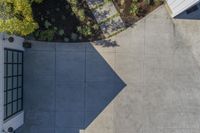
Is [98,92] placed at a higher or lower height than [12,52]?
lower

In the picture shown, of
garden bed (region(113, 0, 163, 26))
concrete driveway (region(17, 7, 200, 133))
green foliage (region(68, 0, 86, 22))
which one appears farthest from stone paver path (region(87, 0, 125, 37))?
green foliage (region(68, 0, 86, 22))

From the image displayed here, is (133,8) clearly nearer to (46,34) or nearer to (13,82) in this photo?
(46,34)

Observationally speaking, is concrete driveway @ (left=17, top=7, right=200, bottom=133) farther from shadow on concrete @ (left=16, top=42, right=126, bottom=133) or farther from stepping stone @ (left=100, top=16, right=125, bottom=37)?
stepping stone @ (left=100, top=16, right=125, bottom=37)

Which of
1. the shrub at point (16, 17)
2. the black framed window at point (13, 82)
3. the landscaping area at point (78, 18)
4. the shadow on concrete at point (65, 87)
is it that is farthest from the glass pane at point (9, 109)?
the landscaping area at point (78, 18)

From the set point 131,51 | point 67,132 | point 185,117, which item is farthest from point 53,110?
point 185,117

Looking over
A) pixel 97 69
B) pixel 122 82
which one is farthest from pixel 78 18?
pixel 122 82

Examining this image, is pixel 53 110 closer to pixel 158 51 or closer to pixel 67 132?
pixel 67 132

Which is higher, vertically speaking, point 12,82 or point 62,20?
point 62,20
